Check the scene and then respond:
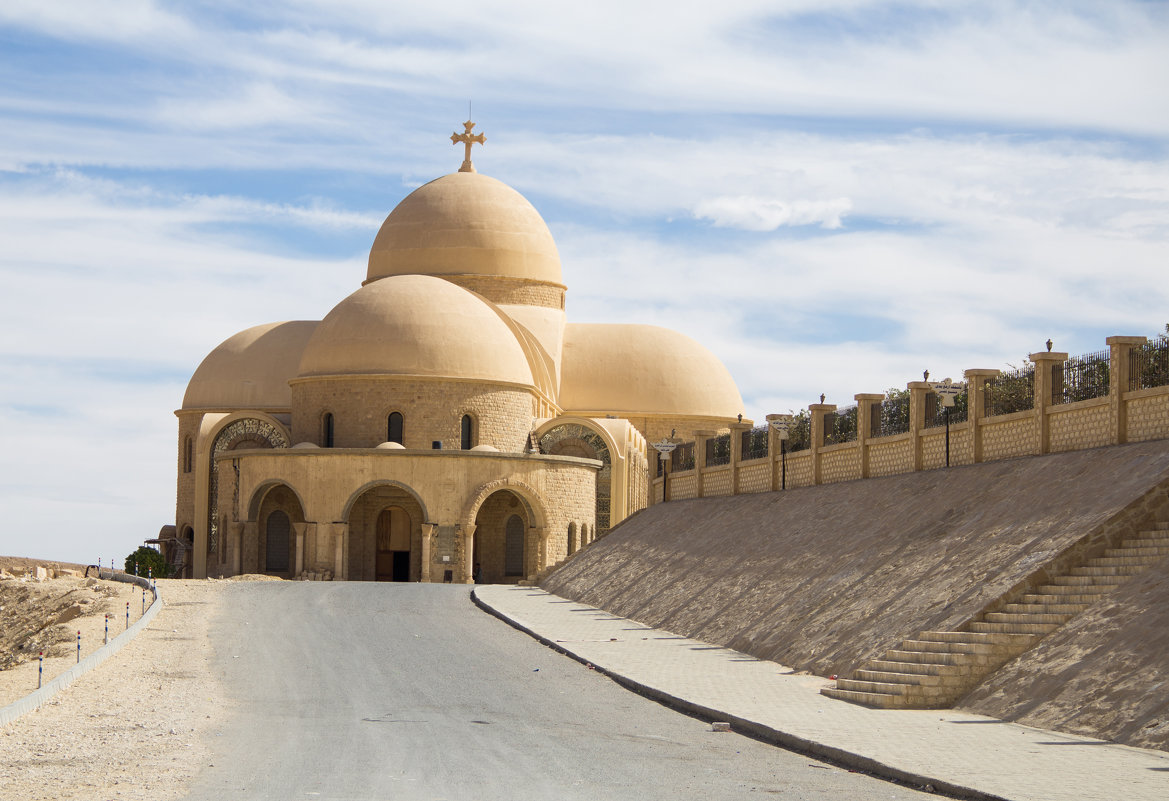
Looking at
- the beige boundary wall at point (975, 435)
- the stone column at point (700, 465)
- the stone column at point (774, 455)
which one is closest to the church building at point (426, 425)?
the stone column at point (700, 465)

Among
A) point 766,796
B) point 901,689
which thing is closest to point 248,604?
point 901,689

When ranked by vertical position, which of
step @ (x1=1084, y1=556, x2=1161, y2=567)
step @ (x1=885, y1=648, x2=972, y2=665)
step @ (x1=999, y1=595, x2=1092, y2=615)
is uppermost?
step @ (x1=1084, y1=556, x2=1161, y2=567)

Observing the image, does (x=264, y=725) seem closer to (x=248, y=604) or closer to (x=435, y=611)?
(x=435, y=611)

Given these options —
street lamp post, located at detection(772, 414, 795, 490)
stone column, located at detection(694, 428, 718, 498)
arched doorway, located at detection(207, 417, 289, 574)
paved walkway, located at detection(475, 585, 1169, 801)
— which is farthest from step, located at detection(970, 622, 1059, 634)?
arched doorway, located at detection(207, 417, 289, 574)

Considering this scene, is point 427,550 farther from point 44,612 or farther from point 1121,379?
point 1121,379

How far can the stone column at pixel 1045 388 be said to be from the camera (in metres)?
19.0

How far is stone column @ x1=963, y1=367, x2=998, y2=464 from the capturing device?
20.7m

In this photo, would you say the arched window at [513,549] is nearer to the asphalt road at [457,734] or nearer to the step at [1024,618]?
the asphalt road at [457,734]

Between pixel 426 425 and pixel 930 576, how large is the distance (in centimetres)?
2505

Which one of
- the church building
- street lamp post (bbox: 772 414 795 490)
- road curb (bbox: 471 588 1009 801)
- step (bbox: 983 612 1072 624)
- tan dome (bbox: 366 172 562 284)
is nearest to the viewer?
road curb (bbox: 471 588 1009 801)

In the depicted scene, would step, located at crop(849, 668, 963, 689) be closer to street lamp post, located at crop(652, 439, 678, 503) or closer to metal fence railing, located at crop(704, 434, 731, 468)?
metal fence railing, located at crop(704, 434, 731, 468)

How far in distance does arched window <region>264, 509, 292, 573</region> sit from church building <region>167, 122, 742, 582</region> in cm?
4

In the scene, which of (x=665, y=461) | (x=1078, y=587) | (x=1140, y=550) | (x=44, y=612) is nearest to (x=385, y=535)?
(x=665, y=461)

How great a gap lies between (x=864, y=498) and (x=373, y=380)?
69.0 feet
